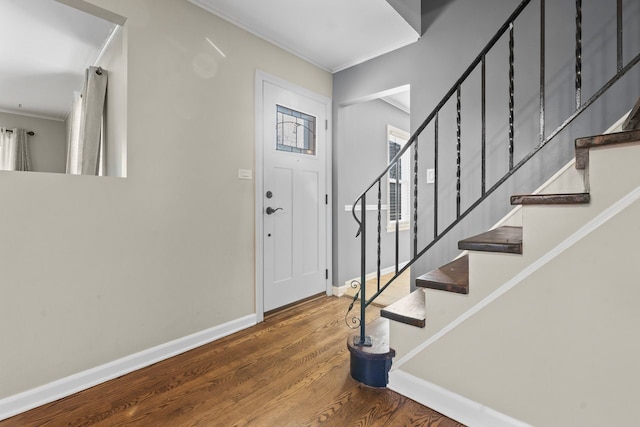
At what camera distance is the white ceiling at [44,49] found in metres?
2.14

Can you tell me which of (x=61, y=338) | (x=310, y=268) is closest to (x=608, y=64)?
(x=310, y=268)

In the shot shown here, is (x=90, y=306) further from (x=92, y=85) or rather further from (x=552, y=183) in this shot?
(x=552, y=183)

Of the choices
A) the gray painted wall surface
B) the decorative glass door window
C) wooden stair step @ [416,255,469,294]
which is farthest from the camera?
the decorative glass door window

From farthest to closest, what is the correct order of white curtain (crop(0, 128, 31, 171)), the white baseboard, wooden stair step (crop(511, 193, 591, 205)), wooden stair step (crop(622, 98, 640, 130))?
white curtain (crop(0, 128, 31, 171)), the white baseboard, wooden stair step (crop(622, 98, 640, 130)), wooden stair step (crop(511, 193, 591, 205))

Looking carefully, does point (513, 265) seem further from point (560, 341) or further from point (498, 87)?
point (498, 87)

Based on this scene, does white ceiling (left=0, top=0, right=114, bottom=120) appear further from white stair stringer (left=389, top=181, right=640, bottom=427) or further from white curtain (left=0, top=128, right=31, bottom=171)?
white stair stringer (left=389, top=181, right=640, bottom=427)

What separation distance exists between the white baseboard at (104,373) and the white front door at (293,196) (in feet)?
1.97

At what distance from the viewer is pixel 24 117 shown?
4.11 metres

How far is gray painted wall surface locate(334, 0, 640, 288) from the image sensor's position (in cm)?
182

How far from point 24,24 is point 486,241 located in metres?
3.58

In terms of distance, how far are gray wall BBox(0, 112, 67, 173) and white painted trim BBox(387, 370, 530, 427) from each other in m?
5.47

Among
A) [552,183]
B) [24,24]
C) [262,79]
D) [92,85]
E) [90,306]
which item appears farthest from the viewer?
[262,79]

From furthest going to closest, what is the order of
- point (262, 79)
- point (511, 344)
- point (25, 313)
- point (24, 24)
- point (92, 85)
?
point (262, 79) → point (24, 24) → point (92, 85) → point (25, 313) → point (511, 344)

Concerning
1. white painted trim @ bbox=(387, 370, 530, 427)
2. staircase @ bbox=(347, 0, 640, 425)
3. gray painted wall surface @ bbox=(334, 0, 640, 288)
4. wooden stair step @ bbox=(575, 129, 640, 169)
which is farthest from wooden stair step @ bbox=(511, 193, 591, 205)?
gray painted wall surface @ bbox=(334, 0, 640, 288)
